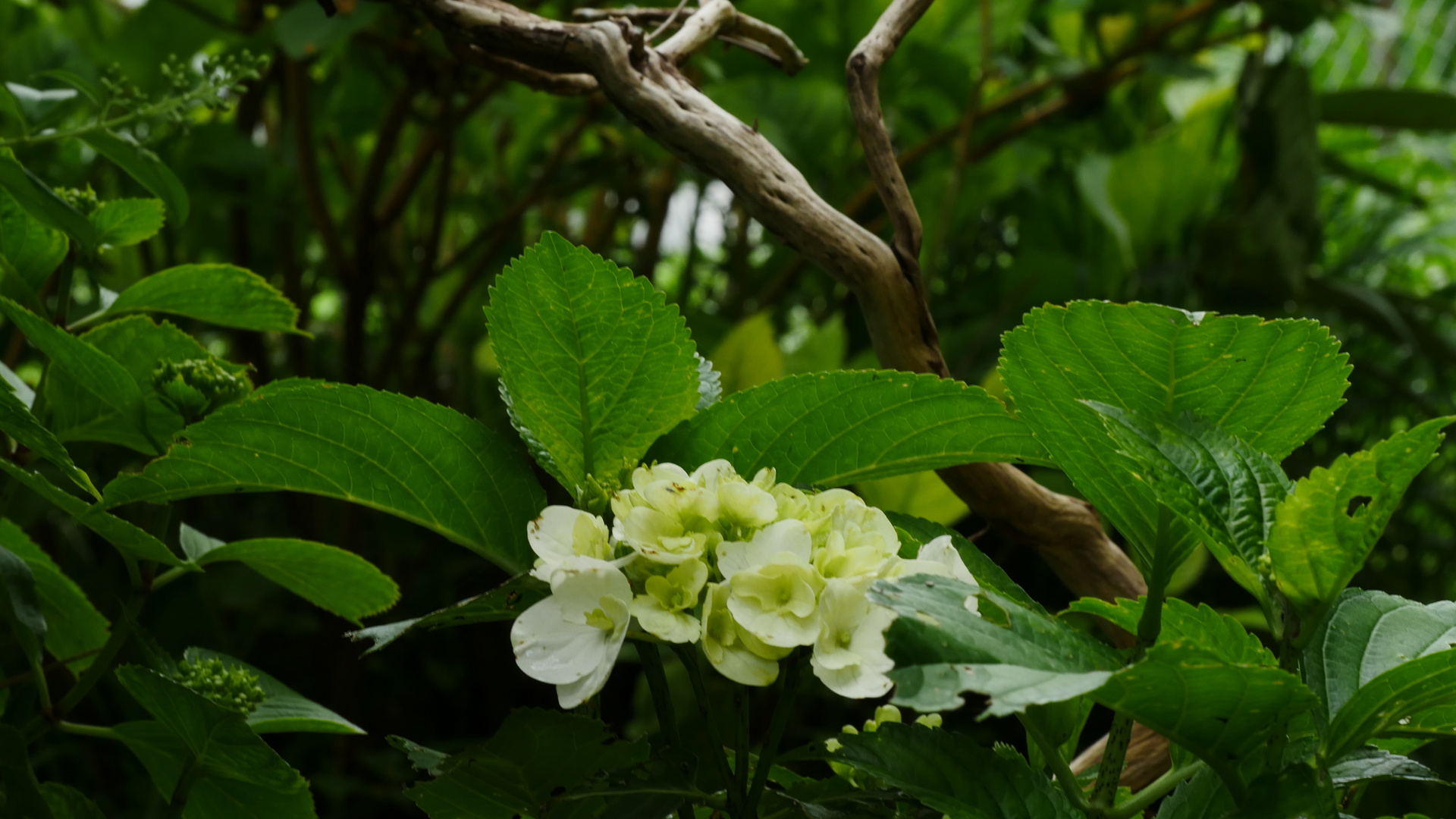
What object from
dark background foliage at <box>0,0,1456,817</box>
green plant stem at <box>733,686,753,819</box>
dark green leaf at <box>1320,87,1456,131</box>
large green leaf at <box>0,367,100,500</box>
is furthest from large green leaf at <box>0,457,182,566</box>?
dark green leaf at <box>1320,87,1456,131</box>

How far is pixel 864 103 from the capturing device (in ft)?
1.57

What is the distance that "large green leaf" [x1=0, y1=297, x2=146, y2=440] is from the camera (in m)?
0.39

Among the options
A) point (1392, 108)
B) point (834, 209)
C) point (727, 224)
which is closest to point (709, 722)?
point (834, 209)

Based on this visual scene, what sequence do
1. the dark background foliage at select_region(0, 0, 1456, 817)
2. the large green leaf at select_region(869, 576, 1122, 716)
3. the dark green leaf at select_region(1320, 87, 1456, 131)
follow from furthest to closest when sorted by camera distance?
the dark green leaf at select_region(1320, 87, 1456, 131)
the dark background foliage at select_region(0, 0, 1456, 817)
the large green leaf at select_region(869, 576, 1122, 716)

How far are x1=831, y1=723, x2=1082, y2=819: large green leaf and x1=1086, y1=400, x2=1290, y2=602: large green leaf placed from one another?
0.08 meters

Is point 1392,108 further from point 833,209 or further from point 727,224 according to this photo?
point 833,209

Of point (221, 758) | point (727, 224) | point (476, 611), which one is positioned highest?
point (476, 611)

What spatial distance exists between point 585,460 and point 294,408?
9 centimetres

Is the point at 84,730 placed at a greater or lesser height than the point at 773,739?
lesser

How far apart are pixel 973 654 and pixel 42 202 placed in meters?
0.41

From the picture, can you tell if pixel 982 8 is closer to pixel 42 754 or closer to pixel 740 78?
pixel 740 78

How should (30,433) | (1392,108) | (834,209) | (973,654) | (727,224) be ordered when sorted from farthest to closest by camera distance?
(727,224)
(1392,108)
(834,209)
(30,433)
(973,654)

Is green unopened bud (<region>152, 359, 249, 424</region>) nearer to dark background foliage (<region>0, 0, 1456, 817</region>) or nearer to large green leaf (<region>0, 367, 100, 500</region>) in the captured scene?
large green leaf (<region>0, 367, 100, 500</region>)

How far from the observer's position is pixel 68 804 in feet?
1.42
